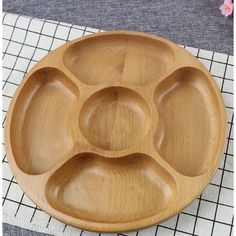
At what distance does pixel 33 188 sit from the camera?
1017 millimetres

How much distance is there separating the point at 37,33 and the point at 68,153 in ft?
1.28

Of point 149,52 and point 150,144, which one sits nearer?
point 150,144

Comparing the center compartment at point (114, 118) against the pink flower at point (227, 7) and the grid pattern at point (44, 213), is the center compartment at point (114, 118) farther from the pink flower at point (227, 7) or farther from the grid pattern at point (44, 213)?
the pink flower at point (227, 7)

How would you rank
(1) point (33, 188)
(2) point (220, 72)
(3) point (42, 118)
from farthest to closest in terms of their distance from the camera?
(2) point (220, 72)
(3) point (42, 118)
(1) point (33, 188)

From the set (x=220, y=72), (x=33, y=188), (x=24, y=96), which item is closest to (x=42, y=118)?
(x=24, y=96)

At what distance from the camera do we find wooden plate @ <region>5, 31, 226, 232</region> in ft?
3.36

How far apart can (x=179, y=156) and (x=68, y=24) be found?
46 centimetres

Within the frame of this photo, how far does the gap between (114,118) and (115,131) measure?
0.11 feet

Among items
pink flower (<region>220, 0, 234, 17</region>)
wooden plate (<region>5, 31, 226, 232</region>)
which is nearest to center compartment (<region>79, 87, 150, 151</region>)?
wooden plate (<region>5, 31, 226, 232</region>)

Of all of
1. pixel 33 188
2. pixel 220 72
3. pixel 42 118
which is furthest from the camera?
pixel 220 72

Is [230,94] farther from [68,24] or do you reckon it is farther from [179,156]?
[68,24]

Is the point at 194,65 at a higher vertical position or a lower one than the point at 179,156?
higher

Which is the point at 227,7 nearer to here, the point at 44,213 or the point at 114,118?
the point at 114,118

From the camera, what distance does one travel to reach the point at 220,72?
123 centimetres
